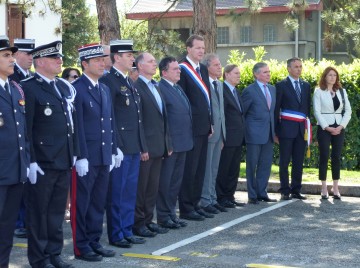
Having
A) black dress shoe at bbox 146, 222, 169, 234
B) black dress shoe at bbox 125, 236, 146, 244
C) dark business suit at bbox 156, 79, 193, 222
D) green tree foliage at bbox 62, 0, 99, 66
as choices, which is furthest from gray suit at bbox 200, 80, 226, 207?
green tree foliage at bbox 62, 0, 99, 66

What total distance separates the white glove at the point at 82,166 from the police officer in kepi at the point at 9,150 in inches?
36.5

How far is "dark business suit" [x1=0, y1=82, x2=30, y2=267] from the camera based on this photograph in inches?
284

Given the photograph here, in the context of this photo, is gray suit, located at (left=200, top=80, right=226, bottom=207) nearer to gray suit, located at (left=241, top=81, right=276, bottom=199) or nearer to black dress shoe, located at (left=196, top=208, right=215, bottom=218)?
black dress shoe, located at (left=196, top=208, right=215, bottom=218)

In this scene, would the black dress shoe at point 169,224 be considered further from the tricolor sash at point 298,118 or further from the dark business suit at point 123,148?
the tricolor sash at point 298,118

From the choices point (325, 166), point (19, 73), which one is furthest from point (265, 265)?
point (325, 166)

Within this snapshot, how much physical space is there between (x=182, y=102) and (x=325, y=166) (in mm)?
3239

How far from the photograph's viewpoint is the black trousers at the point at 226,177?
12.1m

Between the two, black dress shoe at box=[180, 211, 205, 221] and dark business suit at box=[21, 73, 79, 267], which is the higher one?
dark business suit at box=[21, 73, 79, 267]

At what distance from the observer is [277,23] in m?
36.9

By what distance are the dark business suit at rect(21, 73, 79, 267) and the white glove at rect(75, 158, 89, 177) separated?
0.81 ft

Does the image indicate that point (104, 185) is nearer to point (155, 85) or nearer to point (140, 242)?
point (140, 242)

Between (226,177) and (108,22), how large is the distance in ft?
16.9

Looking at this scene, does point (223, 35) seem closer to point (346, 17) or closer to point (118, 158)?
point (346, 17)

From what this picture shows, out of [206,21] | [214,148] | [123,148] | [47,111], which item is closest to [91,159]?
[123,148]
